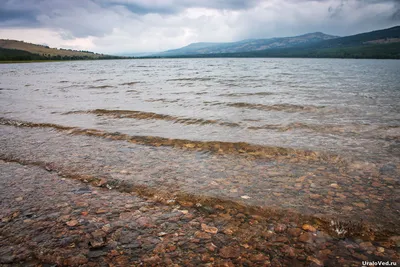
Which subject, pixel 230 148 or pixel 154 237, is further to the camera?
pixel 230 148

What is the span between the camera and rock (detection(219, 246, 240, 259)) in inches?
132

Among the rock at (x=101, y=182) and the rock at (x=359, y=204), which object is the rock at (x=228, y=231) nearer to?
the rock at (x=359, y=204)

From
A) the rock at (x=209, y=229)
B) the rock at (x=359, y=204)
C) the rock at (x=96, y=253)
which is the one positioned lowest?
the rock at (x=359, y=204)

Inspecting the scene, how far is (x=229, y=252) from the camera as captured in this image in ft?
11.2

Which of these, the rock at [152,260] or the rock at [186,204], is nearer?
the rock at [152,260]

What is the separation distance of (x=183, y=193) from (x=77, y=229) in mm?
2070

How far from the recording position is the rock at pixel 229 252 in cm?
335

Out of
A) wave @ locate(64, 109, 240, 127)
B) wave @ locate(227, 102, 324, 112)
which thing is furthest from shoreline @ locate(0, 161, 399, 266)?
wave @ locate(227, 102, 324, 112)

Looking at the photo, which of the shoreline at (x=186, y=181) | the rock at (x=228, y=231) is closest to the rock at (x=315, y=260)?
the shoreline at (x=186, y=181)

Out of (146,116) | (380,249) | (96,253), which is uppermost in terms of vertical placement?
(146,116)

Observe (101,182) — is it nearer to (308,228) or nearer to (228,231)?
(228,231)

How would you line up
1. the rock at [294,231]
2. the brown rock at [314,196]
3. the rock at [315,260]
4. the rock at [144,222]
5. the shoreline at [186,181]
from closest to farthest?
the rock at [315,260] → the rock at [294,231] → the rock at [144,222] → the shoreline at [186,181] → the brown rock at [314,196]

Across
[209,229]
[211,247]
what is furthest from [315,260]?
[209,229]

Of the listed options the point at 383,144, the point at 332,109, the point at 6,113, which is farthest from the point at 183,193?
the point at 6,113
